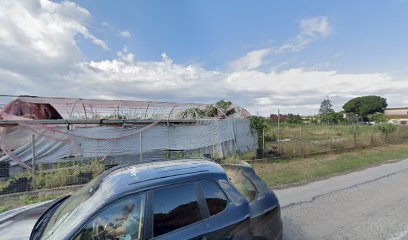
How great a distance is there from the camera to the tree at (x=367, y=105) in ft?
317

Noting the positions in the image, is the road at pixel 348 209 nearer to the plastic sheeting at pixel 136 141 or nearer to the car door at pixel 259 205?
the car door at pixel 259 205

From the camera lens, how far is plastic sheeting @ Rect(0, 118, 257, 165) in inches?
366

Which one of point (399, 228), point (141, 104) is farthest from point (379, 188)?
point (141, 104)

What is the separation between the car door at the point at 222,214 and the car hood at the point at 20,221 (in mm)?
1804

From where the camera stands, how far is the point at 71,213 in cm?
250

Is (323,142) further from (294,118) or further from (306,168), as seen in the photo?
(294,118)

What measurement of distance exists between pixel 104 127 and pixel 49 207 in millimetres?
7853

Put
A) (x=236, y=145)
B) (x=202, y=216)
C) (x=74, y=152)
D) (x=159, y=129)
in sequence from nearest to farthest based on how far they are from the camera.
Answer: (x=202, y=216) → (x=74, y=152) → (x=159, y=129) → (x=236, y=145)

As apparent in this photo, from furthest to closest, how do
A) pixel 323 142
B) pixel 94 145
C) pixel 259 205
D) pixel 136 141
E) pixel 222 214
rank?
pixel 323 142 < pixel 136 141 < pixel 94 145 < pixel 259 205 < pixel 222 214

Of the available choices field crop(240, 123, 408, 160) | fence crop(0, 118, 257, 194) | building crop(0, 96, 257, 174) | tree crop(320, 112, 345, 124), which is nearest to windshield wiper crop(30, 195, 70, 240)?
fence crop(0, 118, 257, 194)

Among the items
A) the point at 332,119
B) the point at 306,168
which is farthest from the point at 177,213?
the point at 332,119

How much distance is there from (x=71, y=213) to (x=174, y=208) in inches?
41.5

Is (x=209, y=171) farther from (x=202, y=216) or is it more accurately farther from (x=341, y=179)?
(x=341, y=179)

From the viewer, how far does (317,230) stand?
4.40 meters
